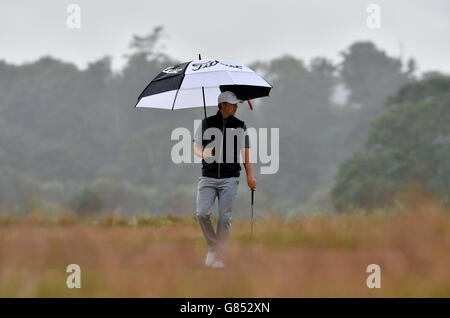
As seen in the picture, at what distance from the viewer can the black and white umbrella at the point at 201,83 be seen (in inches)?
336

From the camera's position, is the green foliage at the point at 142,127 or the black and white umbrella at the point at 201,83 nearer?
the black and white umbrella at the point at 201,83

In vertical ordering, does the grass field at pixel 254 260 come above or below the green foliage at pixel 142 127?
below

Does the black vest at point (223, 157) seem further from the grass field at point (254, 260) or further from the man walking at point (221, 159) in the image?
the grass field at point (254, 260)

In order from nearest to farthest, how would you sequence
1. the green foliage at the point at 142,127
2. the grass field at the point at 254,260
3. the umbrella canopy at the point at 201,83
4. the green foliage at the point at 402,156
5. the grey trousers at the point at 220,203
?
1. the grass field at the point at 254,260
2. the grey trousers at the point at 220,203
3. the umbrella canopy at the point at 201,83
4. the green foliage at the point at 402,156
5. the green foliage at the point at 142,127

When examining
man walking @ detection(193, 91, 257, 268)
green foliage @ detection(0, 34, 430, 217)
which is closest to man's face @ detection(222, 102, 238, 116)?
man walking @ detection(193, 91, 257, 268)

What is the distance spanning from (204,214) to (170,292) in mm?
2299

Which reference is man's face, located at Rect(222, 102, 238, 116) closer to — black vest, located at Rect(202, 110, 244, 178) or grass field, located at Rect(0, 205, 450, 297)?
black vest, located at Rect(202, 110, 244, 178)

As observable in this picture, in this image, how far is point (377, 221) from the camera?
11.7m

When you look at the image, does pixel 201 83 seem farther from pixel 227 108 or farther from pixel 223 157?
pixel 223 157

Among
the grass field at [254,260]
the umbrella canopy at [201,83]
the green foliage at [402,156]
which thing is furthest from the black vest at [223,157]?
the green foliage at [402,156]

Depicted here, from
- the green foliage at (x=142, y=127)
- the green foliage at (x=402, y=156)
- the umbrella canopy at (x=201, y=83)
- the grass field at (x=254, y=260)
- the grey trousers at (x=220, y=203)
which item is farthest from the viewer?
the green foliage at (x=142, y=127)

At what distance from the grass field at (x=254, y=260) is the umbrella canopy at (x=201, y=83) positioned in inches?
82.2
